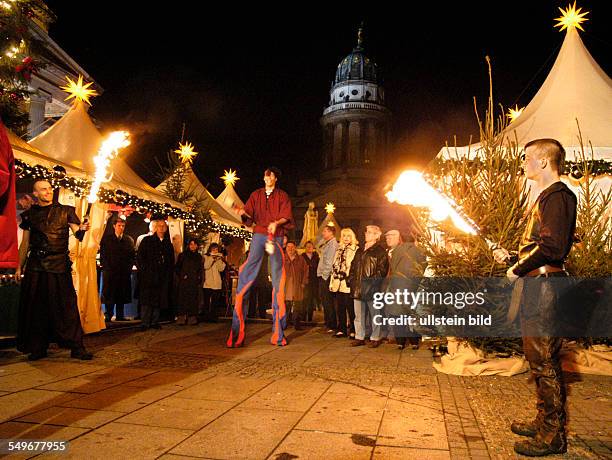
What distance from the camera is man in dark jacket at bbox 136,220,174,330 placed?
377 inches

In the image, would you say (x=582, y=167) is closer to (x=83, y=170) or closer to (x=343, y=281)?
(x=343, y=281)

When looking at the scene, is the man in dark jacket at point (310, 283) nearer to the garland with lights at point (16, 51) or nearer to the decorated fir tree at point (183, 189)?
the decorated fir tree at point (183, 189)

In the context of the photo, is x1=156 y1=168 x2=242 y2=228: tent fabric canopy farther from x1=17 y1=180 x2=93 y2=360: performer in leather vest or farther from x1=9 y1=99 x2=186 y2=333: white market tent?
x1=17 y1=180 x2=93 y2=360: performer in leather vest

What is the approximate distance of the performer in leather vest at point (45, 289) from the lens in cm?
584

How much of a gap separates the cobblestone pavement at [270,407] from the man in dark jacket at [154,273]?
308 centimetres

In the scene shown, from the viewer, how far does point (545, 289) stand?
327 cm

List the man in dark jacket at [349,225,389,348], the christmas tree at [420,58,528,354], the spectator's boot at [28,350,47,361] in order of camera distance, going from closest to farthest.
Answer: the christmas tree at [420,58,528,354]
the spectator's boot at [28,350,47,361]
the man in dark jacket at [349,225,389,348]

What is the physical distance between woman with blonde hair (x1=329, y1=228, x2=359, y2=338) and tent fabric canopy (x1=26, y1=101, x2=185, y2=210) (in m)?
4.72

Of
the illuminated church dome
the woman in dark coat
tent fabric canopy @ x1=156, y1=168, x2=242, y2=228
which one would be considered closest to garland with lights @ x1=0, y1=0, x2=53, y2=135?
the woman in dark coat

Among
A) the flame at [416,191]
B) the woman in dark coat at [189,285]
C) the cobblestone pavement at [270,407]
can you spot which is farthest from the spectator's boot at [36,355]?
the woman in dark coat at [189,285]

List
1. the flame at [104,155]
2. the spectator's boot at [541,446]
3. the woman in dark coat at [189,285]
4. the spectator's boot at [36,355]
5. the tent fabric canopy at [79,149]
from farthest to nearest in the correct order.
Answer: the woman in dark coat at [189,285]
the tent fabric canopy at [79,149]
the flame at [104,155]
the spectator's boot at [36,355]
the spectator's boot at [541,446]

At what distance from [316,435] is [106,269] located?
9324 mm

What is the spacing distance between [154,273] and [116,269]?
1.95m

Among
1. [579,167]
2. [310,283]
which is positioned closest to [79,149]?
[310,283]
